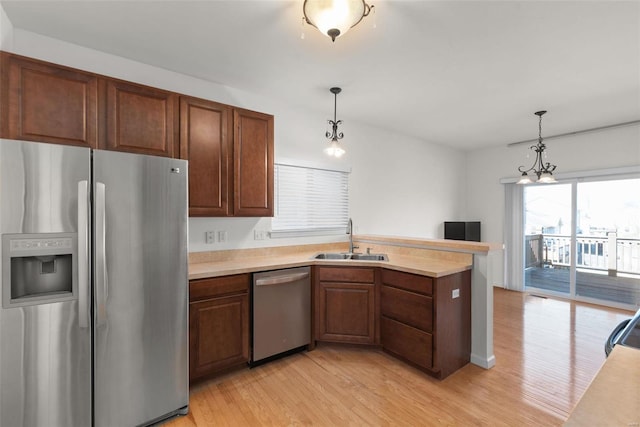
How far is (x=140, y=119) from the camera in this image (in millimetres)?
2189

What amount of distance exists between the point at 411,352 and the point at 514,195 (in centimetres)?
427

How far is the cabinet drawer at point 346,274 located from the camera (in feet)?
9.34

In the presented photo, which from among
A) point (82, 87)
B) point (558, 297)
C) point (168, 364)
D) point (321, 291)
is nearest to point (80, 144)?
point (82, 87)

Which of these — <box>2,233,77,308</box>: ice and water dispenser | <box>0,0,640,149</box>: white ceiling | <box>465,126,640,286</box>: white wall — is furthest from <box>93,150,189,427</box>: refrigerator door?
<box>465,126,640,286</box>: white wall

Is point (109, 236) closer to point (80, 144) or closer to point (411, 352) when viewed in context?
point (80, 144)

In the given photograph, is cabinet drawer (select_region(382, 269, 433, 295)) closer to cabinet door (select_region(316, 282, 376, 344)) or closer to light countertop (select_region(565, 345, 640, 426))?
cabinet door (select_region(316, 282, 376, 344))

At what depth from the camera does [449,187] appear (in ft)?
18.6

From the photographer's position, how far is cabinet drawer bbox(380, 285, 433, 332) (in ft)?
7.88

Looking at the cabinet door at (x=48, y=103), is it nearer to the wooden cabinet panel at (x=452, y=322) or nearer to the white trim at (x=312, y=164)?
the white trim at (x=312, y=164)

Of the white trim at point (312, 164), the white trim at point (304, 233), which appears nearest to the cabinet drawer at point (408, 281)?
the white trim at point (304, 233)

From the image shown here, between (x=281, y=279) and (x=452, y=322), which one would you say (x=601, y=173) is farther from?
(x=281, y=279)

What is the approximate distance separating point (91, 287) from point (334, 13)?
2.01 m

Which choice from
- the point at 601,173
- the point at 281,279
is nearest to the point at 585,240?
the point at 601,173

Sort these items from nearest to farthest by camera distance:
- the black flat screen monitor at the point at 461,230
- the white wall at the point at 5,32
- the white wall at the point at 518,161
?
the white wall at the point at 5,32 → the white wall at the point at 518,161 → the black flat screen monitor at the point at 461,230
